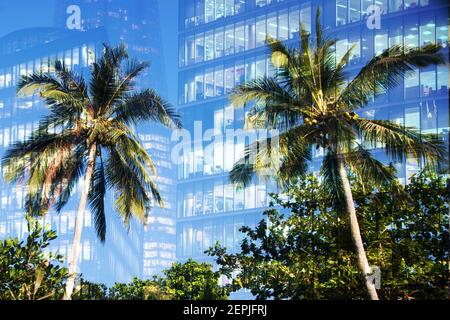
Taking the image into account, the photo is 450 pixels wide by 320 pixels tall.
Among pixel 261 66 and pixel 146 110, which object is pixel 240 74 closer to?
pixel 261 66

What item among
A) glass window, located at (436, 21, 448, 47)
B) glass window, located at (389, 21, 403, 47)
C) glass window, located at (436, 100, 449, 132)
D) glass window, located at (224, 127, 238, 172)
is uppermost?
glass window, located at (389, 21, 403, 47)

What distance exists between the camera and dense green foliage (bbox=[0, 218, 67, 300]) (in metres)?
12.3

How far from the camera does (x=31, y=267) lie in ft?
41.9

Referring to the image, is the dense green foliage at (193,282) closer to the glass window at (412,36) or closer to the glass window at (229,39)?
the glass window at (229,39)

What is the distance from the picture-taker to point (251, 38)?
12820mm

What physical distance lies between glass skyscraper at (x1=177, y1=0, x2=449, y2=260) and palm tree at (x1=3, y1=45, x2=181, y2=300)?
0.68 metres

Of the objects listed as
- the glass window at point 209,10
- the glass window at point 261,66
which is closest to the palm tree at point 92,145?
the glass window at point 209,10

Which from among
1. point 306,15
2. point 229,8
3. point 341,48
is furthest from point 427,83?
point 229,8

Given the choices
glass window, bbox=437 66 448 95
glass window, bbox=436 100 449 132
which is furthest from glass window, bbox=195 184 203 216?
glass window, bbox=437 66 448 95

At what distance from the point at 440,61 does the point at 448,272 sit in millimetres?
2961

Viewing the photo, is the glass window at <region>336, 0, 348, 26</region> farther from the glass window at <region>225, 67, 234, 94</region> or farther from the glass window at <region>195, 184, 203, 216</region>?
the glass window at <region>195, 184, 203, 216</region>

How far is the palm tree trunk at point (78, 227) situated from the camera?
488 inches

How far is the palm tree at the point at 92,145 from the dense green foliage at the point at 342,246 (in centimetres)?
176
